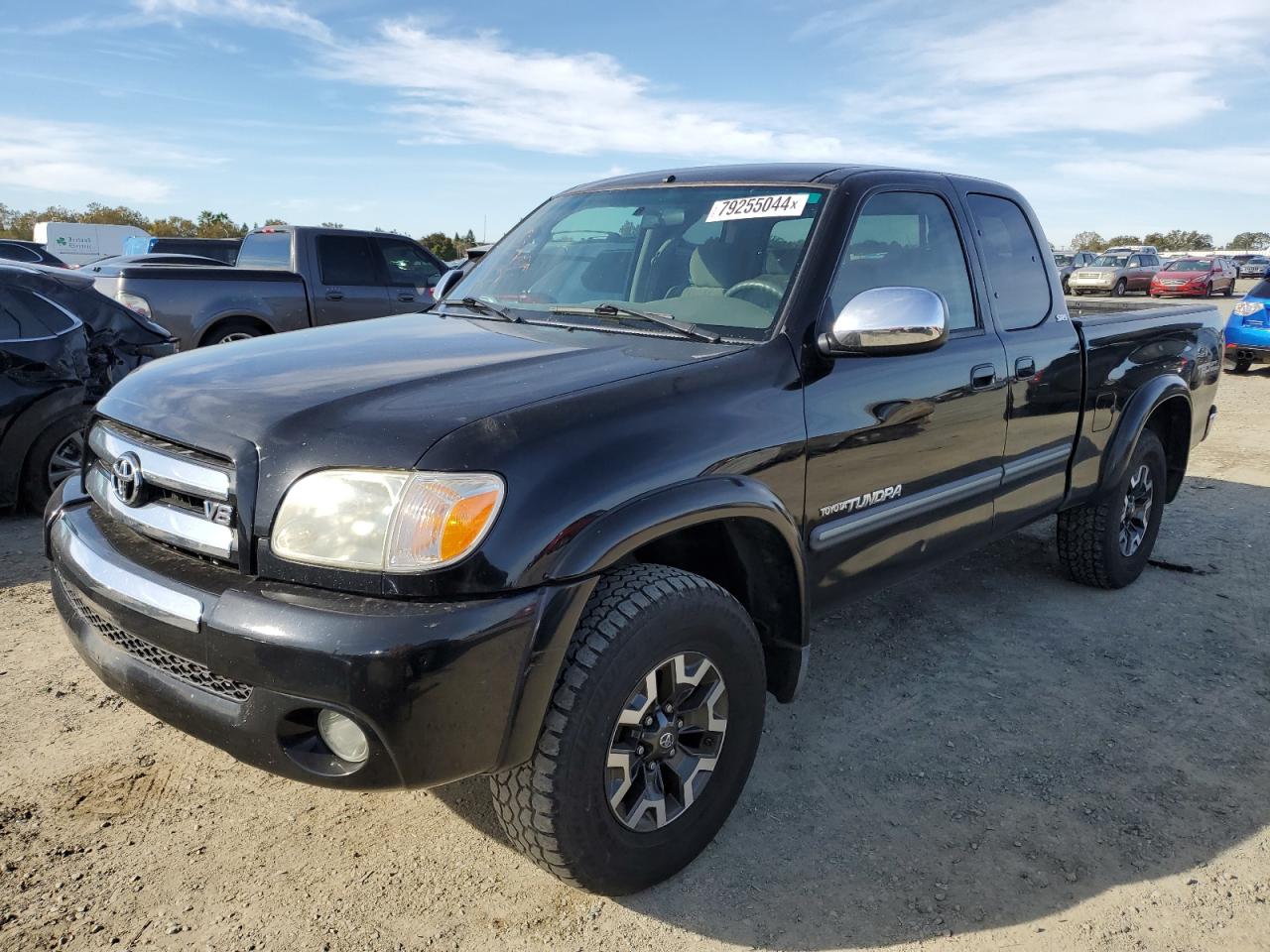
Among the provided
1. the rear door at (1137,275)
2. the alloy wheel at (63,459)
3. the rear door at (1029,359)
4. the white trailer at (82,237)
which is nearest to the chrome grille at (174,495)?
the rear door at (1029,359)

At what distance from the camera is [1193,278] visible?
31.1 meters

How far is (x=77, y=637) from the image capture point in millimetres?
2465

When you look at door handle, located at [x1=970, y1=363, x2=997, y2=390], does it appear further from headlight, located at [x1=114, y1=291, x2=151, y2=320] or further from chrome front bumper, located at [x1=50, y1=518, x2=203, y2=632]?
headlight, located at [x1=114, y1=291, x2=151, y2=320]

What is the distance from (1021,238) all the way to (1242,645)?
2029 millimetres

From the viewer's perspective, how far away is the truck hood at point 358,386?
210 cm

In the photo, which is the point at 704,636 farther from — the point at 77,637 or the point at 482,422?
the point at 77,637

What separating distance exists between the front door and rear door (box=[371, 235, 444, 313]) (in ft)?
24.7

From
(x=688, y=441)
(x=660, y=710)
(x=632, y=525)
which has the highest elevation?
(x=688, y=441)

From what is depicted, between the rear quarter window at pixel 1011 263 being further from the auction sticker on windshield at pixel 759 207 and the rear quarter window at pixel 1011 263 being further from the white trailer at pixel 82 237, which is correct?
the white trailer at pixel 82 237

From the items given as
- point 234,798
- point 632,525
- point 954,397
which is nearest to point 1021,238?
point 954,397

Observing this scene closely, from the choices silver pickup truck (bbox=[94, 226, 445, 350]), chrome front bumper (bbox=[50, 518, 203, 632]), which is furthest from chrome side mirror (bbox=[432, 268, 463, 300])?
silver pickup truck (bbox=[94, 226, 445, 350])

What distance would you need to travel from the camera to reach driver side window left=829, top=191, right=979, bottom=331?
3070mm

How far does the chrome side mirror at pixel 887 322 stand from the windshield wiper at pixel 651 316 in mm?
367

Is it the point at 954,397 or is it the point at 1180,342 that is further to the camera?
the point at 1180,342
